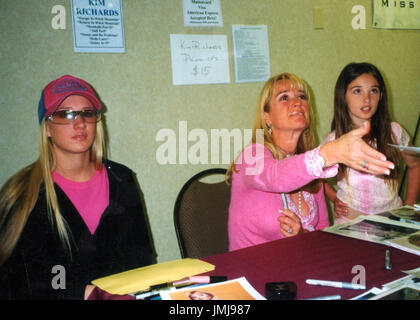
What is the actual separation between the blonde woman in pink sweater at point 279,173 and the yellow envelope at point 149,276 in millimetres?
479

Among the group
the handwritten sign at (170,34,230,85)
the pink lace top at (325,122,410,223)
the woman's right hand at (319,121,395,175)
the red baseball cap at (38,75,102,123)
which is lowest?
the pink lace top at (325,122,410,223)

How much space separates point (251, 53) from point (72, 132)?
4.23 feet

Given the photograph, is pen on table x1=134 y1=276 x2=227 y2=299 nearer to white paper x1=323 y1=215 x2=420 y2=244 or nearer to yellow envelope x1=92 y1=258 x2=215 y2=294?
yellow envelope x1=92 y1=258 x2=215 y2=294

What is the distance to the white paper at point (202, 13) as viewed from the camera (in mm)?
1949

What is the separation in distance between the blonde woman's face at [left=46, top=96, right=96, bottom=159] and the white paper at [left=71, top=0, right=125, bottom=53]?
51 cm

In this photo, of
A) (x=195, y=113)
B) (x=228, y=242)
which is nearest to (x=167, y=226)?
(x=228, y=242)

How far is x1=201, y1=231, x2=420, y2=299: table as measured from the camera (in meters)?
0.89

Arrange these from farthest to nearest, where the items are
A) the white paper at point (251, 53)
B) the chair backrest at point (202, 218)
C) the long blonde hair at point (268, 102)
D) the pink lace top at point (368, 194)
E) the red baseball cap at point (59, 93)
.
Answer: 1. the white paper at point (251, 53)
2. the pink lace top at point (368, 194)
3. the long blonde hair at point (268, 102)
4. the chair backrest at point (202, 218)
5. the red baseball cap at point (59, 93)

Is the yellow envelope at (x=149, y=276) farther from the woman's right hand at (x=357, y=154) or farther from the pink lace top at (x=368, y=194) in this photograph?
A: the pink lace top at (x=368, y=194)

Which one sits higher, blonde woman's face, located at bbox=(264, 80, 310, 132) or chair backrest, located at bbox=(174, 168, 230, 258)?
blonde woman's face, located at bbox=(264, 80, 310, 132)

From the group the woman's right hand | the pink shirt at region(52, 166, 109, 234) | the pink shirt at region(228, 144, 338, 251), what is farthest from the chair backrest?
the woman's right hand

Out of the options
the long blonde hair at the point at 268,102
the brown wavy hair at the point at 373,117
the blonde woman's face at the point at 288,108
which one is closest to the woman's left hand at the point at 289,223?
the long blonde hair at the point at 268,102
